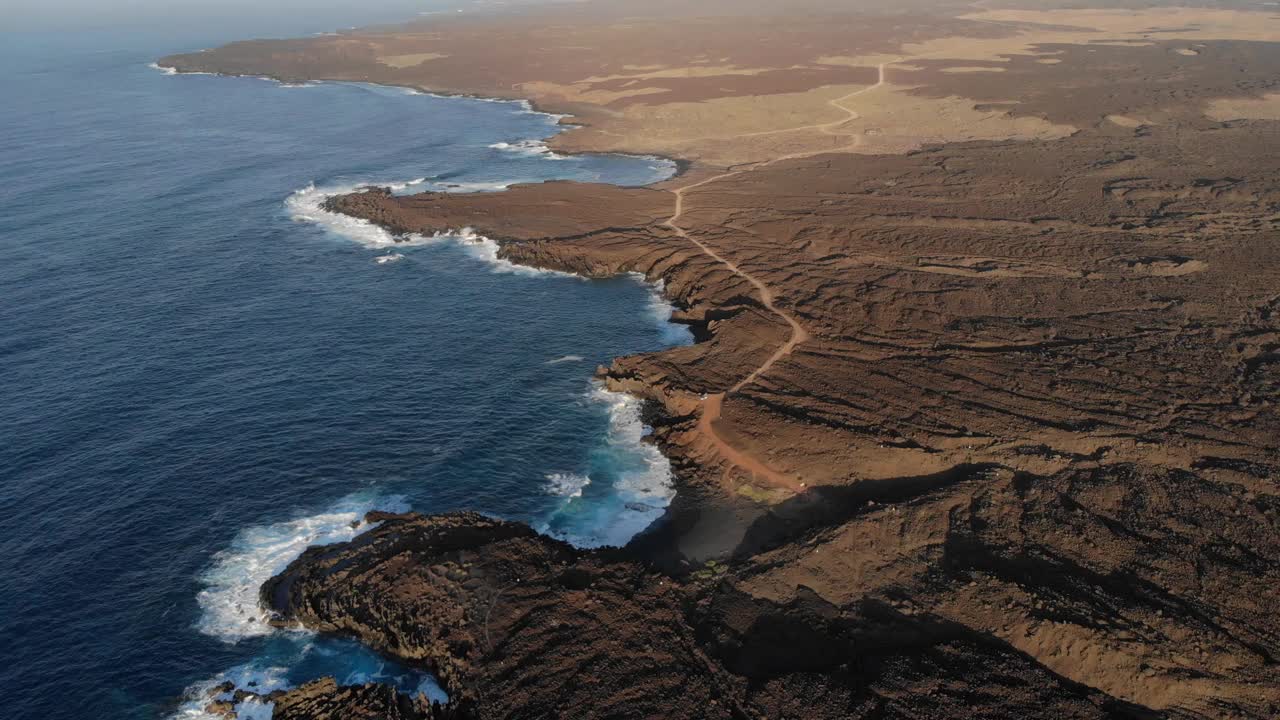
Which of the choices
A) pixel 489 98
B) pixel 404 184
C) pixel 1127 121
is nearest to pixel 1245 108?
pixel 1127 121

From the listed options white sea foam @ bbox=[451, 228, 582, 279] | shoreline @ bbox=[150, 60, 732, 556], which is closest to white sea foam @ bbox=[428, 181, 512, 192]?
shoreline @ bbox=[150, 60, 732, 556]

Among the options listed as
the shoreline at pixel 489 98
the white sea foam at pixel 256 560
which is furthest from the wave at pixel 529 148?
the white sea foam at pixel 256 560

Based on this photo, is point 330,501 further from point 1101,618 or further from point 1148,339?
point 1148,339

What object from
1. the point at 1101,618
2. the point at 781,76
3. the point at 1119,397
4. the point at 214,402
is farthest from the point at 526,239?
the point at 781,76

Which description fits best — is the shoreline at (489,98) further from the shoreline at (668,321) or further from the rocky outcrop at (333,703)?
the rocky outcrop at (333,703)

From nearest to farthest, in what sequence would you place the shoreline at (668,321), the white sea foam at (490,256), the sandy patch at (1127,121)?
the shoreline at (668,321) < the white sea foam at (490,256) < the sandy patch at (1127,121)

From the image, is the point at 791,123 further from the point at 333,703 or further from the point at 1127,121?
the point at 333,703

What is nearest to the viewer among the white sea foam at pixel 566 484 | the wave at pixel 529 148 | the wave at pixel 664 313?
the white sea foam at pixel 566 484
